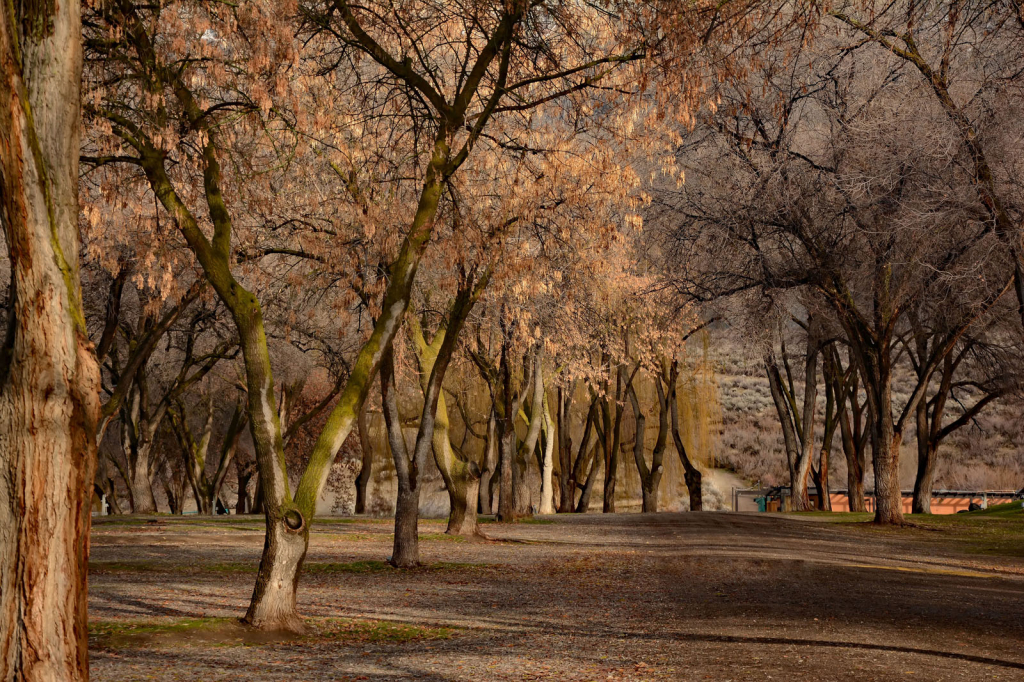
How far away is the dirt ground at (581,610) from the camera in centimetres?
760

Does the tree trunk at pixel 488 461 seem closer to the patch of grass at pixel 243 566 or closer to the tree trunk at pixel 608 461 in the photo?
the tree trunk at pixel 608 461

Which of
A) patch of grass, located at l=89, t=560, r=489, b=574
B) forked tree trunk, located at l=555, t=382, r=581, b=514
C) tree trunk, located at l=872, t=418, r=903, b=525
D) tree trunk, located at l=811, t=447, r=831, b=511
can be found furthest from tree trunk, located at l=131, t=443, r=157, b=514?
tree trunk, located at l=811, t=447, r=831, b=511

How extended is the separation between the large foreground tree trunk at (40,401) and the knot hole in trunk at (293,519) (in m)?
3.62

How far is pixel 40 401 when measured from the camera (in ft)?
16.6

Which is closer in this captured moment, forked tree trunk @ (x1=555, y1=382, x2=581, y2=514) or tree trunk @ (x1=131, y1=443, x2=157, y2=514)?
tree trunk @ (x1=131, y1=443, x2=157, y2=514)

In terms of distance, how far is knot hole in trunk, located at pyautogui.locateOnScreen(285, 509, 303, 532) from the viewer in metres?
8.88

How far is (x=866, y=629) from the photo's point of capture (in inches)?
369

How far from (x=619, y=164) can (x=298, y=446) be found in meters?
30.2

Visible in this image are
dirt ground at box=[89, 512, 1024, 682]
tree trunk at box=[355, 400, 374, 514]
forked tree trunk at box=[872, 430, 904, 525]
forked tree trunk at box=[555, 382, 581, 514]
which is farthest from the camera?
forked tree trunk at box=[555, 382, 581, 514]

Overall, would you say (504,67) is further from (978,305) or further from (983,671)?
(978,305)

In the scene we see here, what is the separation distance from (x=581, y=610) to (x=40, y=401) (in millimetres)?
7258

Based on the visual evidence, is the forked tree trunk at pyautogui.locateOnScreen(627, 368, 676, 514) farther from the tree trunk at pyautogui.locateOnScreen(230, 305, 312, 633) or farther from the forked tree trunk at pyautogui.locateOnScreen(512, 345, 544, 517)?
the tree trunk at pyautogui.locateOnScreen(230, 305, 312, 633)

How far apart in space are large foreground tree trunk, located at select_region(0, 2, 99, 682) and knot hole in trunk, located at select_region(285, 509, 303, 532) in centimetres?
362

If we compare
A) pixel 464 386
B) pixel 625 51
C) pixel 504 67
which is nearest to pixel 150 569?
pixel 504 67
